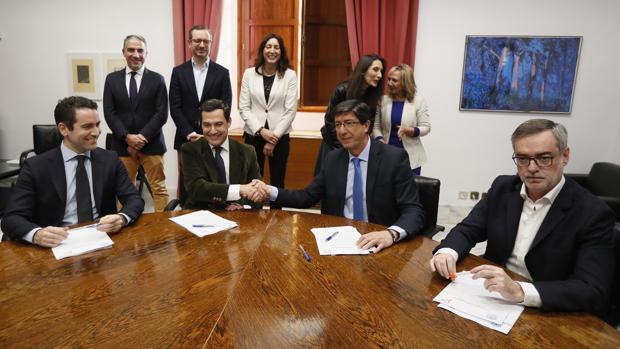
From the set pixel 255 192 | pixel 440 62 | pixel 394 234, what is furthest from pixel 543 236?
pixel 440 62

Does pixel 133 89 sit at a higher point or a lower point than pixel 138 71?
lower

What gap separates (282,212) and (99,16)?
444 cm

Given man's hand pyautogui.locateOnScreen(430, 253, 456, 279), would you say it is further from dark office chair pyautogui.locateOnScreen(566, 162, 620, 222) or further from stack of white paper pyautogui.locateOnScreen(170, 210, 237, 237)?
dark office chair pyautogui.locateOnScreen(566, 162, 620, 222)

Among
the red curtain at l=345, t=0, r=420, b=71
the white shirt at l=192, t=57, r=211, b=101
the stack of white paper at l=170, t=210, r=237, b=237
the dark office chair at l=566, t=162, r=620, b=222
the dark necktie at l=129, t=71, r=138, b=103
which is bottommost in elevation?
the dark office chair at l=566, t=162, r=620, b=222

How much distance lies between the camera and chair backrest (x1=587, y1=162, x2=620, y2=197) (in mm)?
3987

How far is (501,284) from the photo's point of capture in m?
1.30

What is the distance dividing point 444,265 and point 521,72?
3961 mm

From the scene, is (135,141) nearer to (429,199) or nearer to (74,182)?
(74,182)

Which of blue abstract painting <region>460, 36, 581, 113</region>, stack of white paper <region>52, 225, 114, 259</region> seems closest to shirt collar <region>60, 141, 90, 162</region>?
stack of white paper <region>52, 225, 114, 259</region>

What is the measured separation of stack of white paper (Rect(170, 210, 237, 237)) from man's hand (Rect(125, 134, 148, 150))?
1729mm

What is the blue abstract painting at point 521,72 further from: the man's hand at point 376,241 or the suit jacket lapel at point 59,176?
the suit jacket lapel at point 59,176

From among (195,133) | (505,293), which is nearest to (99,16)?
(195,133)

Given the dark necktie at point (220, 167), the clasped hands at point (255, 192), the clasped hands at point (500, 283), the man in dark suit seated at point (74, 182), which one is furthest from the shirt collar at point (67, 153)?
the clasped hands at point (500, 283)

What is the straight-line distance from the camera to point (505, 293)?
130cm
